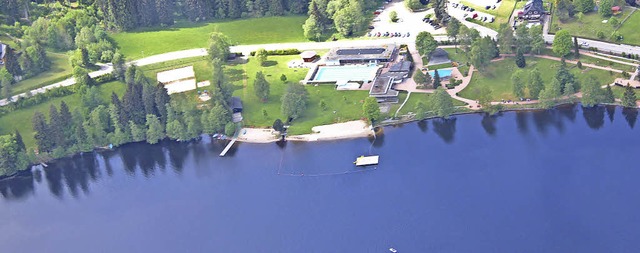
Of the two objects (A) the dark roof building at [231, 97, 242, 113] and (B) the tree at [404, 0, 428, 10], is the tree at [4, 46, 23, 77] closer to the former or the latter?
(A) the dark roof building at [231, 97, 242, 113]

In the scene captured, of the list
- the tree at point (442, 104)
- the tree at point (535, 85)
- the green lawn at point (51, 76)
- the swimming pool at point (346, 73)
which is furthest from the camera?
the green lawn at point (51, 76)

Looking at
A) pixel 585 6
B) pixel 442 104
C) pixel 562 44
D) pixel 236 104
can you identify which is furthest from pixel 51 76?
pixel 585 6

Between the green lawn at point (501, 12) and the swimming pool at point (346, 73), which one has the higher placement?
the green lawn at point (501, 12)

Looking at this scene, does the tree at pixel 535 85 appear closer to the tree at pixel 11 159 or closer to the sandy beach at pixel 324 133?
the sandy beach at pixel 324 133

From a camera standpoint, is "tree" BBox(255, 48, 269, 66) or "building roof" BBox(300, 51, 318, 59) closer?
"building roof" BBox(300, 51, 318, 59)

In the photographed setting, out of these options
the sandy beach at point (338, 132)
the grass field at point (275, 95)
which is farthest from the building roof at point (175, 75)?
the sandy beach at point (338, 132)

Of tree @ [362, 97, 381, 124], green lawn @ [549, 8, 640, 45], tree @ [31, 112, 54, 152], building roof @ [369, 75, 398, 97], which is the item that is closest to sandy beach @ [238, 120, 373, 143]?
tree @ [362, 97, 381, 124]
